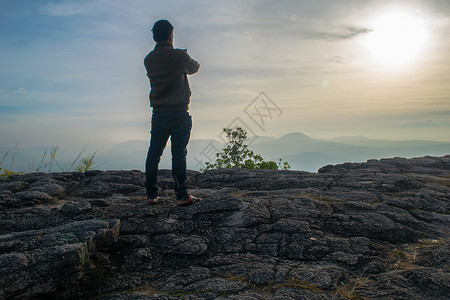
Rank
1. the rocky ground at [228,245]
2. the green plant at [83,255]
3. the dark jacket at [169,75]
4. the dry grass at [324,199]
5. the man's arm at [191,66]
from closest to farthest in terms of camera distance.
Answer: the rocky ground at [228,245] → the green plant at [83,255] → the dark jacket at [169,75] → the man's arm at [191,66] → the dry grass at [324,199]

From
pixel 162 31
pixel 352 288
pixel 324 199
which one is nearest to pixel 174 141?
pixel 162 31

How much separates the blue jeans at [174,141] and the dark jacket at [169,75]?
0.61ft

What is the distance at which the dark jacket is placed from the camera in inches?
259

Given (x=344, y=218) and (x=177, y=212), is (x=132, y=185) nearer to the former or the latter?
(x=177, y=212)

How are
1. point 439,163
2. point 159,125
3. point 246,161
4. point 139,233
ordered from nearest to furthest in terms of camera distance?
point 139,233
point 159,125
point 439,163
point 246,161

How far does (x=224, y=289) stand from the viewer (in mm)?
3979

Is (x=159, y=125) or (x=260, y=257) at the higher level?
(x=159, y=125)

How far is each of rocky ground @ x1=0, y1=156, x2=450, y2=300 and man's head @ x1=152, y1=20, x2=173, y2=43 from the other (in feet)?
11.3

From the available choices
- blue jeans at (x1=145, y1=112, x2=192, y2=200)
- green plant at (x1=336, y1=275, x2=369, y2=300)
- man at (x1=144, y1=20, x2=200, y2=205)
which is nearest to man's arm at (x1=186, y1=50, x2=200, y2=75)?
man at (x1=144, y1=20, x2=200, y2=205)

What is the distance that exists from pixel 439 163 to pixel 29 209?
1435 cm

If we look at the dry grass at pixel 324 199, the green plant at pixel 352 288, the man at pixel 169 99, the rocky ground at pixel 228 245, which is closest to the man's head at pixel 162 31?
the man at pixel 169 99

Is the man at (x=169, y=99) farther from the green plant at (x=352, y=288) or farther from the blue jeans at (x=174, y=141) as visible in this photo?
the green plant at (x=352, y=288)

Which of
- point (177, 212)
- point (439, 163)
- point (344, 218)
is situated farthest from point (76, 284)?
point (439, 163)

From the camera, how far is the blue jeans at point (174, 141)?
266 inches
